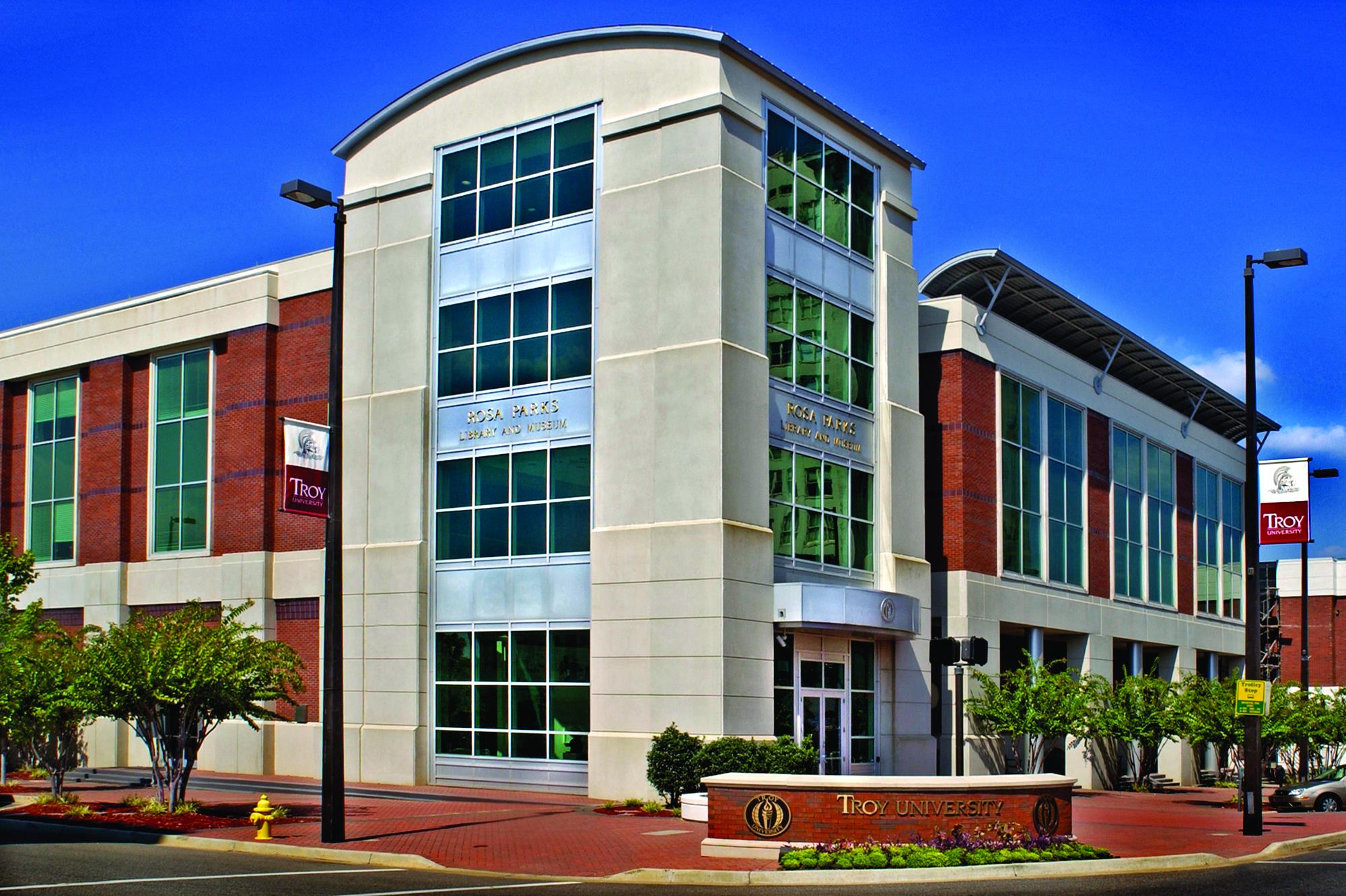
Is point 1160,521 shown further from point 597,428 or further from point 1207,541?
point 597,428

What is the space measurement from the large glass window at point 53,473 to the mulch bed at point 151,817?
19.1 meters

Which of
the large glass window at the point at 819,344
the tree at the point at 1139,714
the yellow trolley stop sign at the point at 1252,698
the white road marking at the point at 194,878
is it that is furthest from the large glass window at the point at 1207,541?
the white road marking at the point at 194,878

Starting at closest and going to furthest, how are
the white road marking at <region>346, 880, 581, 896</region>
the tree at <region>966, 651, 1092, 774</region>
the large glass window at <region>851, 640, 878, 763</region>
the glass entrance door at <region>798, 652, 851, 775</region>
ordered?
1. the white road marking at <region>346, 880, 581, 896</region>
2. the glass entrance door at <region>798, 652, 851, 775</region>
3. the large glass window at <region>851, 640, 878, 763</region>
4. the tree at <region>966, 651, 1092, 774</region>

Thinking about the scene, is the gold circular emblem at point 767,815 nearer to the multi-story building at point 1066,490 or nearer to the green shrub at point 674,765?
the green shrub at point 674,765

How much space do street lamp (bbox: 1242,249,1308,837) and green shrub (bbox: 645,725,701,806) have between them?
10512 mm

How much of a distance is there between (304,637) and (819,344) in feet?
52.5

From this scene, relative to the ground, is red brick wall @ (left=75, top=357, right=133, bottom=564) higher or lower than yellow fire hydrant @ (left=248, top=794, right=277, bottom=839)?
higher

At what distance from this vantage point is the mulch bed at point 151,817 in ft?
80.4

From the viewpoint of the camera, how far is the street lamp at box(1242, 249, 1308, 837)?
2706 cm

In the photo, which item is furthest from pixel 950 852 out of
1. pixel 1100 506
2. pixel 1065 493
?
pixel 1100 506

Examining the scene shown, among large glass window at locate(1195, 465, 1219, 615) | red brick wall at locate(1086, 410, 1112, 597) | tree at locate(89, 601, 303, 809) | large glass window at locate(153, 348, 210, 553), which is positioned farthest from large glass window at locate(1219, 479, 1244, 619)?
tree at locate(89, 601, 303, 809)

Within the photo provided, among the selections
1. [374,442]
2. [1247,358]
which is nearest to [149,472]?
[374,442]

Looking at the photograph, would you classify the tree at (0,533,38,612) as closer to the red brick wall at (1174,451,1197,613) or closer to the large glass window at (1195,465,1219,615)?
the red brick wall at (1174,451,1197,613)

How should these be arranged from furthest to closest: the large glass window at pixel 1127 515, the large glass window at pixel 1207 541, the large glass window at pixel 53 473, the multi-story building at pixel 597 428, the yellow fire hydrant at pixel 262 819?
the large glass window at pixel 1207 541 → the large glass window at pixel 1127 515 → the large glass window at pixel 53 473 → the multi-story building at pixel 597 428 → the yellow fire hydrant at pixel 262 819
